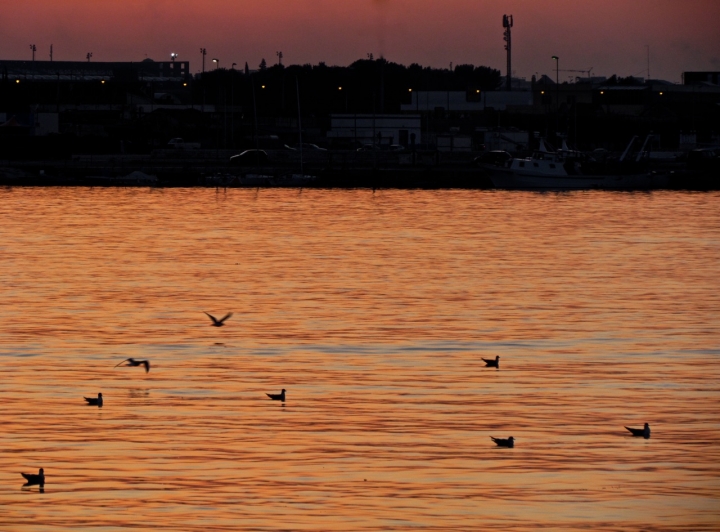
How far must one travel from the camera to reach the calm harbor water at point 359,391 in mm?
14352

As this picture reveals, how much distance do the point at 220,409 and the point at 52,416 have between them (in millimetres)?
2403

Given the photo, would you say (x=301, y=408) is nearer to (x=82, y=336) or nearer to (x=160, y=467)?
(x=160, y=467)

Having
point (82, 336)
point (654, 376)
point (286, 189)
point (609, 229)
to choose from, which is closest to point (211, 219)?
point (609, 229)

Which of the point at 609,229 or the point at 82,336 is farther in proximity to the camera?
the point at 609,229

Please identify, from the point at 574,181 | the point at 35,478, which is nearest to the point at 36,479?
the point at 35,478

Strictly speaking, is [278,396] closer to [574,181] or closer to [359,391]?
[359,391]

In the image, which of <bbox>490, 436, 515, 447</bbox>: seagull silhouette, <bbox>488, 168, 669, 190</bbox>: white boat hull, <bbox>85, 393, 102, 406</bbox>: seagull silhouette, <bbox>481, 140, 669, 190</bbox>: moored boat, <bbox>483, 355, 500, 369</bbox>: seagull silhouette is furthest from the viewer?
<bbox>488, 168, 669, 190</bbox>: white boat hull

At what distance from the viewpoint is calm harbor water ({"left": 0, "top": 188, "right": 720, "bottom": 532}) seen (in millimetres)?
14352

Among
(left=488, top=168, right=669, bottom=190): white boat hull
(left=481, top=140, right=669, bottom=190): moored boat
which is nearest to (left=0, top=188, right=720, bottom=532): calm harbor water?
(left=481, top=140, right=669, bottom=190): moored boat

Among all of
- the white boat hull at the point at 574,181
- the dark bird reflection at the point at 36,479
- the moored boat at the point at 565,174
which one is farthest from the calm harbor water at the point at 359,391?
the white boat hull at the point at 574,181

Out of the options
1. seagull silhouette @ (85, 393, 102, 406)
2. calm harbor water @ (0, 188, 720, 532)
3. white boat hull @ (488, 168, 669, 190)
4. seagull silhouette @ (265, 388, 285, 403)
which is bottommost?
calm harbor water @ (0, 188, 720, 532)

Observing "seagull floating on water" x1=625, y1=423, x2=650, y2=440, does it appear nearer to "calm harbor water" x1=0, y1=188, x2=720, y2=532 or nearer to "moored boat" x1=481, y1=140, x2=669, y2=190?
"calm harbor water" x1=0, y1=188, x2=720, y2=532

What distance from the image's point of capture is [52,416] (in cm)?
1808

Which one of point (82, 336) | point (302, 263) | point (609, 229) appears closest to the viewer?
point (82, 336)
